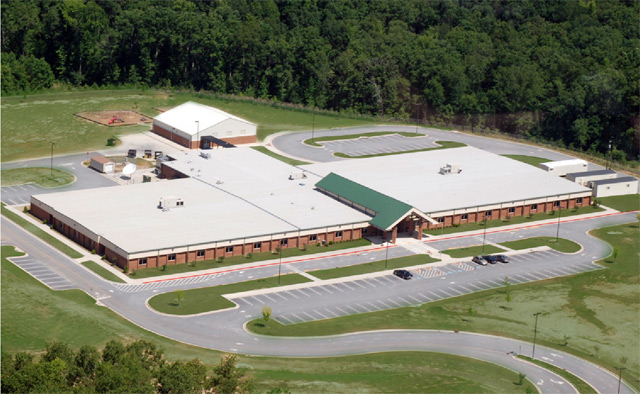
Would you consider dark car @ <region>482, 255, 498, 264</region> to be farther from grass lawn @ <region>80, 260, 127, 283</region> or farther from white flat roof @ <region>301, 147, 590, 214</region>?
grass lawn @ <region>80, 260, 127, 283</region>

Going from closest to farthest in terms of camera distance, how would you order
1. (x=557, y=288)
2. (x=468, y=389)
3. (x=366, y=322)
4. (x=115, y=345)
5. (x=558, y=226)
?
(x=115, y=345), (x=468, y=389), (x=366, y=322), (x=557, y=288), (x=558, y=226)

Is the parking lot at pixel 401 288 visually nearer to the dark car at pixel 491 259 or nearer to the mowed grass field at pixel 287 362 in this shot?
the dark car at pixel 491 259

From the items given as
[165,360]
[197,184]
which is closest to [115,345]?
[165,360]

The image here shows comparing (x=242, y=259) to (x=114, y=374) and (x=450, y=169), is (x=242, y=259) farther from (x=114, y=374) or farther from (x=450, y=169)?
(x=114, y=374)

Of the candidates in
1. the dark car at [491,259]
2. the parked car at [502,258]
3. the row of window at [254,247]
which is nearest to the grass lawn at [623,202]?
the parked car at [502,258]

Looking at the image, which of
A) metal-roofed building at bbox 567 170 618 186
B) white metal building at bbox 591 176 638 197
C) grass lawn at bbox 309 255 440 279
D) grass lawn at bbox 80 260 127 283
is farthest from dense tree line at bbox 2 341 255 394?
metal-roofed building at bbox 567 170 618 186

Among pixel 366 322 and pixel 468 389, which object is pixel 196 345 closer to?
pixel 366 322

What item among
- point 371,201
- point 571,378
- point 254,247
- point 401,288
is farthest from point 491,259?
point 571,378

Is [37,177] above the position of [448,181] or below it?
below
